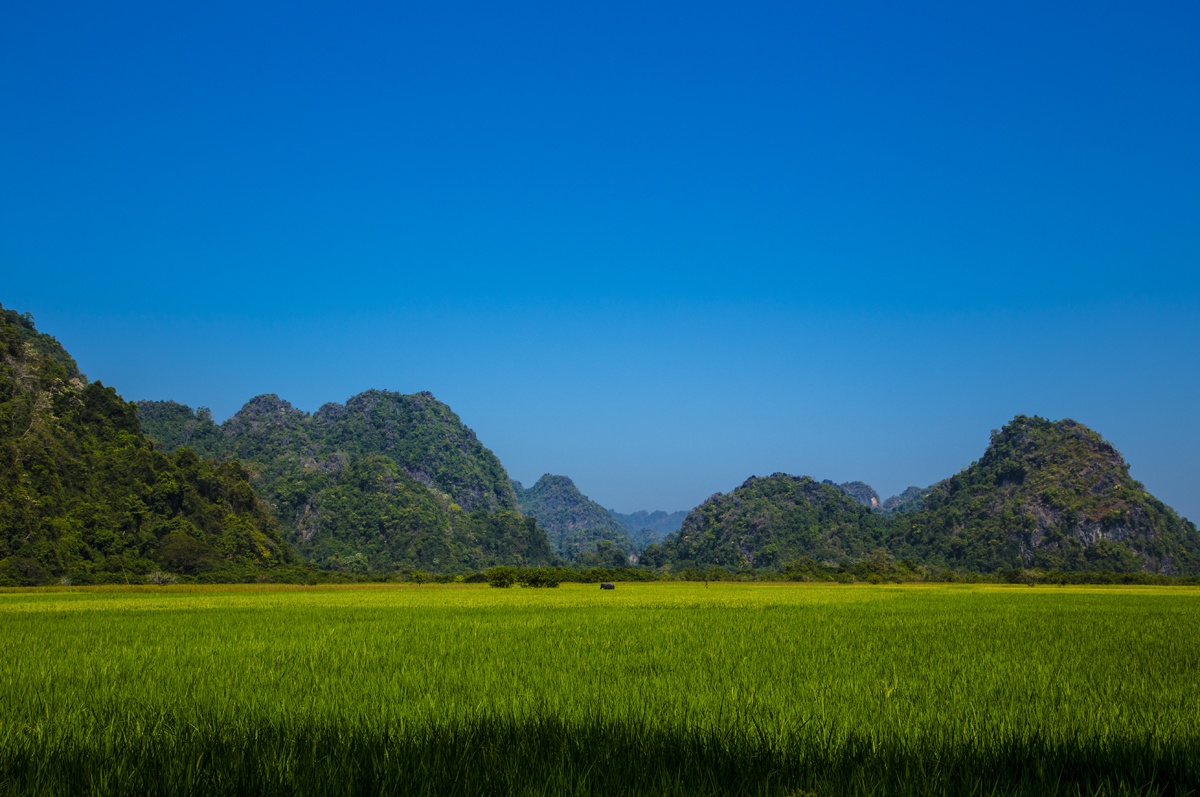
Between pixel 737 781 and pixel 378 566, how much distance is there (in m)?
104

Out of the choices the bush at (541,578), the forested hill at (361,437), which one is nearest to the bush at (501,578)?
the bush at (541,578)

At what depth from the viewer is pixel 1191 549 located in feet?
343

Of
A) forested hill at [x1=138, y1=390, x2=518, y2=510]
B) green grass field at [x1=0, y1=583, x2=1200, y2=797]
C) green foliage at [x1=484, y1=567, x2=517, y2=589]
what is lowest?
green foliage at [x1=484, y1=567, x2=517, y2=589]

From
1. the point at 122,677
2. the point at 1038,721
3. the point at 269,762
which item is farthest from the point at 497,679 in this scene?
the point at 1038,721

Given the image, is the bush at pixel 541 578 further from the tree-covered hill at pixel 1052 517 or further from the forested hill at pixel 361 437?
the forested hill at pixel 361 437

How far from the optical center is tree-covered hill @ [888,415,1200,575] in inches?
3880

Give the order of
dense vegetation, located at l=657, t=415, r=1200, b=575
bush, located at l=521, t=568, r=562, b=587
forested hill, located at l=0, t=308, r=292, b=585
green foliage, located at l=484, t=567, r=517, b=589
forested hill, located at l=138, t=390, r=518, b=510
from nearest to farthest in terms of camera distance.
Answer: green foliage, located at l=484, t=567, r=517, b=589, bush, located at l=521, t=568, r=562, b=587, forested hill, located at l=0, t=308, r=292, b=585, dense vegetation, located at l=657, t=415, r=1200, b=575, forested hill, located at l=138, t=390, r=518, b=510

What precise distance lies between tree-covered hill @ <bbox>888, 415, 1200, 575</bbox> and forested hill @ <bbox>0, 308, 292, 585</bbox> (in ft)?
316

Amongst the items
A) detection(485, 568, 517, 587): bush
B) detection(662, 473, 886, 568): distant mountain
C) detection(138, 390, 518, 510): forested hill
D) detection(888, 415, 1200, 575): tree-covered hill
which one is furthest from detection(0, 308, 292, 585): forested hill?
detection(888, 415, 1200, 575): tree-covered hill

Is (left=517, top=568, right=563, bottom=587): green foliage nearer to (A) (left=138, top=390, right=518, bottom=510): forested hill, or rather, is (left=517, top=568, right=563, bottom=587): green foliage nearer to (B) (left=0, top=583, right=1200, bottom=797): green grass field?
(B) (left=0, top=583, right=1200, bottom=797): green grass field

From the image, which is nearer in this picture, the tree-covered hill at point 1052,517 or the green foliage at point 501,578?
the green foliage at point 501,578

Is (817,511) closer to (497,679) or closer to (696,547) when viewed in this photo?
(696,547)

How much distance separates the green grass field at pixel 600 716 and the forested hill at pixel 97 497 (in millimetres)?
50948

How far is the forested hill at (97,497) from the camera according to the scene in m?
51.2
